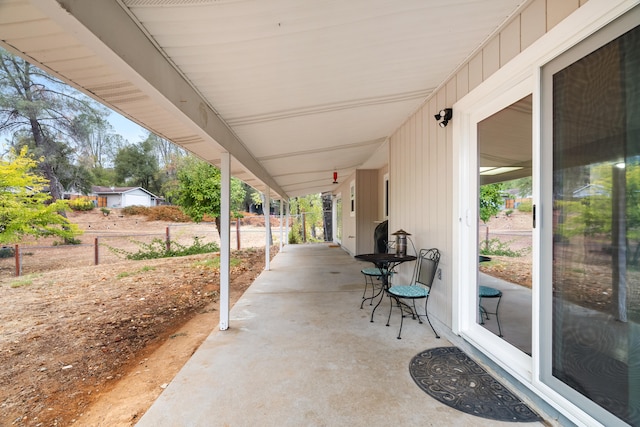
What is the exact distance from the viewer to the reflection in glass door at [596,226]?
1.26m

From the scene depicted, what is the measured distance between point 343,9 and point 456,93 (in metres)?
1.53

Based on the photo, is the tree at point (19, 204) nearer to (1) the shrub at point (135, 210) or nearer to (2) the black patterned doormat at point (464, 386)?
(2) the black patterned doormat at point (464, 386)

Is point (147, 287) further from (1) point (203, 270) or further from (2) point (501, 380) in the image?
(2) point (501, 380)

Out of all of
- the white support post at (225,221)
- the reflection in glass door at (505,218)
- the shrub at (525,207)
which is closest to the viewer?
the shrub at (525,207)

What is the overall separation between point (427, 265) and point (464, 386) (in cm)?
132

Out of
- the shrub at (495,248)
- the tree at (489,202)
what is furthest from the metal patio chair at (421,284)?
the tree at (489,202)

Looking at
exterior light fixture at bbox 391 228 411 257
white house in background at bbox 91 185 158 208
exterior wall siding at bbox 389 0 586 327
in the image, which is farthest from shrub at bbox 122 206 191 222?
exterior light fixture at bbox 391 228 411 257

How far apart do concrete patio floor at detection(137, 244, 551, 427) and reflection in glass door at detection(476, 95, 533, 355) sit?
617 mm

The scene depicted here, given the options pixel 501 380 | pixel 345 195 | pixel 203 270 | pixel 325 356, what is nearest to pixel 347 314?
pixel 325 356

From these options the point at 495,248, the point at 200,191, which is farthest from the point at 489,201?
the point at 200,191

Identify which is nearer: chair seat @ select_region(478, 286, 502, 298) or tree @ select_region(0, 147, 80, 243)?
chair seat @ select_region(478, 286, 502, 298)

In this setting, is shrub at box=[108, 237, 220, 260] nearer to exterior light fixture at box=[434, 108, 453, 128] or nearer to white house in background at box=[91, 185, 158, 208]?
exterior light fixture at box=[434, 108, 453, 128]

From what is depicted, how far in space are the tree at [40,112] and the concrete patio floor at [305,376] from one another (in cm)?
1226

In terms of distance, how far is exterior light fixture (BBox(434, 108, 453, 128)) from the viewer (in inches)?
104
